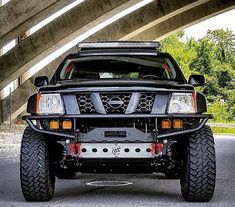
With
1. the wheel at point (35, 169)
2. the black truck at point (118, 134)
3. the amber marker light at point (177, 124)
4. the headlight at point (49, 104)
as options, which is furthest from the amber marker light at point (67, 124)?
the amber marker light at point (177, 124)

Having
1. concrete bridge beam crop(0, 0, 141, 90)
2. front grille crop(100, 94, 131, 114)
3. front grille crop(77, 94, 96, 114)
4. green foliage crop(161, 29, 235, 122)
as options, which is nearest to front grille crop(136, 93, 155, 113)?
front grille crop(100, 94, 131, 114)

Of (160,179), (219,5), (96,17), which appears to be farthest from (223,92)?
(160,179)

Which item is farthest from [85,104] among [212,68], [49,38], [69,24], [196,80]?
[212,68]

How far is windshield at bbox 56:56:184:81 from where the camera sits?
9359mm

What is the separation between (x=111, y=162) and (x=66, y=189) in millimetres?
1724

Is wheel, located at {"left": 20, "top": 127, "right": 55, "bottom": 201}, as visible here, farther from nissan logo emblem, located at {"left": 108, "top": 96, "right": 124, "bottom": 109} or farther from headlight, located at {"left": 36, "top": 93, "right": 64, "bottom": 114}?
nissan logo emblem, located at {"left": 108, "top": 96, "right": 124, "bottom": 109}

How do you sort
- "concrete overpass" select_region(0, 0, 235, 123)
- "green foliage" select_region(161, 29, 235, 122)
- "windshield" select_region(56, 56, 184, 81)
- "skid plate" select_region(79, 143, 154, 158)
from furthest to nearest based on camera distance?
1. "green foliage" select_region(161, 29, 235, 122)
2. "concrete overpass" select_region(0, 0, 235, 123)
3. "windshield" select_region(56, 56, 184, 81)
4. "skid plate" select_region(79, 143, 154, 158)

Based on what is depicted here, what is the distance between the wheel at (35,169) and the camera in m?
7.58

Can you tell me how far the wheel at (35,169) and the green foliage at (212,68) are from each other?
72.8 meters

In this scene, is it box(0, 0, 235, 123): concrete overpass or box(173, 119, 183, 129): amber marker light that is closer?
box(173, 119, 183, 129): amber marker light

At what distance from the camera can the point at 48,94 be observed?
7.85 meters

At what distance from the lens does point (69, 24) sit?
32.8 meters

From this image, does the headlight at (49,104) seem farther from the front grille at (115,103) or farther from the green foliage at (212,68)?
the green foliage at (212,68)

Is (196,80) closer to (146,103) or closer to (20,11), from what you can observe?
(146,103)
